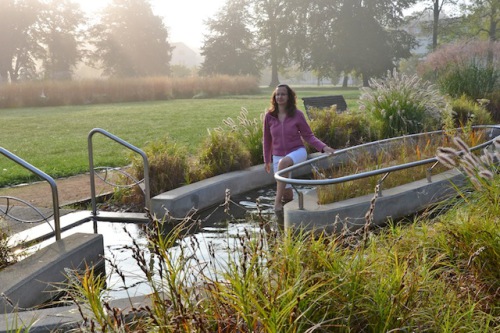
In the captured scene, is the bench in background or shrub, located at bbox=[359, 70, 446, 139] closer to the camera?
shrub, located at bbox=[359, 70, 446, 139]

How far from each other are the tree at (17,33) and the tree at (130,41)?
7.00m

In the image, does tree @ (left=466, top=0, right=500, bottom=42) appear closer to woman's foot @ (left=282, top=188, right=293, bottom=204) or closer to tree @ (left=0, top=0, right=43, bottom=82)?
woman's foot @ (left=282, top=188, right=293, bottom=204)

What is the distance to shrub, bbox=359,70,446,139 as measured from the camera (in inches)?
436

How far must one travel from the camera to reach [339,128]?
35.7 feet

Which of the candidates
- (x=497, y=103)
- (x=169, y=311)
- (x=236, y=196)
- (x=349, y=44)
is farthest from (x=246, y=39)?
(x=169, y=311)

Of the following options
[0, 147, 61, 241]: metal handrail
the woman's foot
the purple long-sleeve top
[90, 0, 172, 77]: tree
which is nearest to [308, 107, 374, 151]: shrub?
the woman's foot

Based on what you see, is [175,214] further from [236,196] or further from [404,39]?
[404,39]

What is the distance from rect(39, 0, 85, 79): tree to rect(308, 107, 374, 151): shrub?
203 feet

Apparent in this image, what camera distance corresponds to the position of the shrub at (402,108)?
11062 millimetres

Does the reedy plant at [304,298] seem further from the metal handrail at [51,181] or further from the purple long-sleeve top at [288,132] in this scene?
the purple long-sleeve top at [288,132]

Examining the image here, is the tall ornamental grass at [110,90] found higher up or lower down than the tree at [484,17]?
lower down

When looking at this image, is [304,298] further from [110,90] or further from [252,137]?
[110,90]

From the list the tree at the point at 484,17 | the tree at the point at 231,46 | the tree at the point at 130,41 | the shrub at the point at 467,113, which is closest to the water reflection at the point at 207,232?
the shrub at the point at 467,113

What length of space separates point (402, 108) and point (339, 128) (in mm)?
1368
